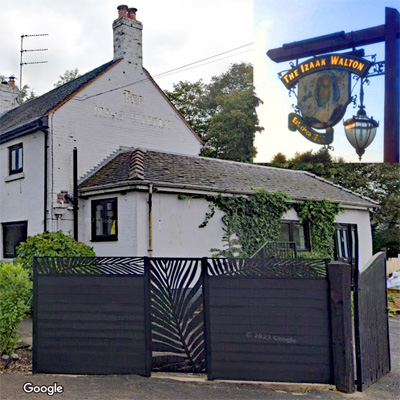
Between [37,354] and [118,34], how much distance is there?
12.3 metres

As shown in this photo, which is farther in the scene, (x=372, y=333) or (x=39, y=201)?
(x=39, y=201)

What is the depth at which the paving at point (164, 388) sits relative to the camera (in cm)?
548

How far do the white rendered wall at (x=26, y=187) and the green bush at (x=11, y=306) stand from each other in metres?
7.14

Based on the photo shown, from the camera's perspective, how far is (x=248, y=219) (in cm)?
1456

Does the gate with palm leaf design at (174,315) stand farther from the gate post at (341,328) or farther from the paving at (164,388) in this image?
the gate post at (341,328)

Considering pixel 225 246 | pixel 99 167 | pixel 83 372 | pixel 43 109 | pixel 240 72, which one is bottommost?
pixel 83 372

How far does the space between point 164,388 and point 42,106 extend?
12292 mm

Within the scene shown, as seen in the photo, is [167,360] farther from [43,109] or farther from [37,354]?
[43,109]

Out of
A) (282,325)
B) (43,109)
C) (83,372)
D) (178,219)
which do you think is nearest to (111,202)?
(178,219)

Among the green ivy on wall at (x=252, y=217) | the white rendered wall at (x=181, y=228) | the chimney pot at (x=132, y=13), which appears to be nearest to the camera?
→ the white rendered wall at (x=181, y=228)

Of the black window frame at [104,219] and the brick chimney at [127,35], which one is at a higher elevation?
the brick chimney at [127,35]

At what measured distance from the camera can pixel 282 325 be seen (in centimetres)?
580

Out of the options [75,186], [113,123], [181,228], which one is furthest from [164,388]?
[113,123]

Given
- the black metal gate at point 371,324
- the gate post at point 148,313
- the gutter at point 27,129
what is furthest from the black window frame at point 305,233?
the gate post at point 148,313
